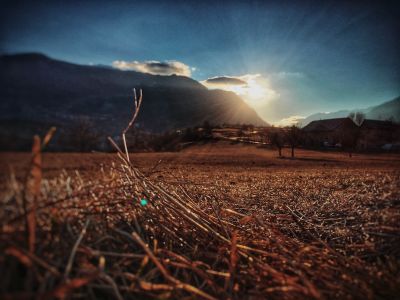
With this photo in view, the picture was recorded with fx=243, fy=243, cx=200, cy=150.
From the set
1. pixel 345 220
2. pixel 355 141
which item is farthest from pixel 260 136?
pixel 345 220

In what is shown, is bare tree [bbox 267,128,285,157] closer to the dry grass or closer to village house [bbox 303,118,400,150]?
village house [bbox 303,118,400,150]

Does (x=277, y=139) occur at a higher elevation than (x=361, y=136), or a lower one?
lower

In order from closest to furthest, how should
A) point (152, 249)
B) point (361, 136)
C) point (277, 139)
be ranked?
point (152, 249) < point (277, 139) < point (361, 136)

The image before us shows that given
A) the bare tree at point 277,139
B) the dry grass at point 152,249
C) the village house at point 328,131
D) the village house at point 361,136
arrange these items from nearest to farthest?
the dry grass at point 152,249
the bare tree at point 277,139
the village house at point 361,136
the village house at point 328,131

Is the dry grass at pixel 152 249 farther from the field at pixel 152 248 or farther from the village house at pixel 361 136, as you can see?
the village house at pixel 361 136

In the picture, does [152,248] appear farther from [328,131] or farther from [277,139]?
[328,131]

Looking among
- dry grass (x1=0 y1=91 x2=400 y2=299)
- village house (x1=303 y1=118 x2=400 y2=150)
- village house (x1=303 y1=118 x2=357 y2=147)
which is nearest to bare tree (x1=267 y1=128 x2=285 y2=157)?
village house (x1=303 y1=118 x2=357 y2=147)

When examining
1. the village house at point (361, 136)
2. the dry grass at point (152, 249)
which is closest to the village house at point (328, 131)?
the village house at point (361, 136)

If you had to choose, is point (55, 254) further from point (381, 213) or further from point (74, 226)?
point (381, 213)

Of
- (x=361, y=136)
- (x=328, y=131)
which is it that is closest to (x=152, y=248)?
(x=361, y=136)

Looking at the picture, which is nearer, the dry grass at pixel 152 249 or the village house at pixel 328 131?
the dry grass at pixel 152 249

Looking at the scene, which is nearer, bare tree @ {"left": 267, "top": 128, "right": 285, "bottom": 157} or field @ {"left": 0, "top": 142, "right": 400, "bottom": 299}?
field @ {"left": 0, "top": 142, "right": 400, "bottom": 299}

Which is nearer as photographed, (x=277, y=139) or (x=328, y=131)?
(x=277, y=139)

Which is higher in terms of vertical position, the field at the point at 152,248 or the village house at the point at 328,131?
the village house at the point at 328,131
